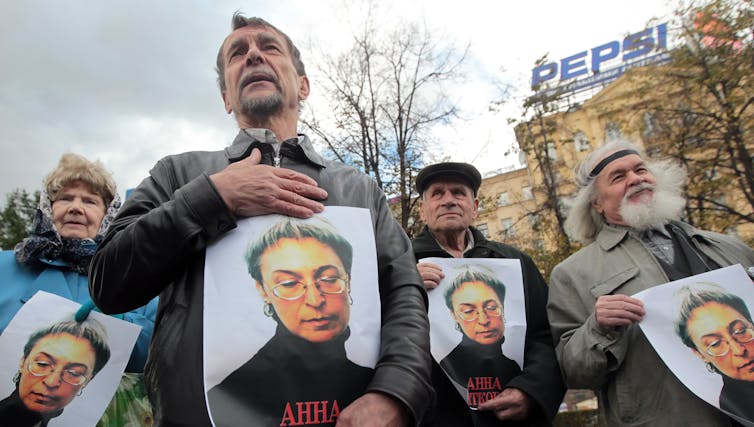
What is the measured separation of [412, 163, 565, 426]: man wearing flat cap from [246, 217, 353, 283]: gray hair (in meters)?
1.16

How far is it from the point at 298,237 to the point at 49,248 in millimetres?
1751

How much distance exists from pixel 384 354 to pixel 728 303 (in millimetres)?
1602

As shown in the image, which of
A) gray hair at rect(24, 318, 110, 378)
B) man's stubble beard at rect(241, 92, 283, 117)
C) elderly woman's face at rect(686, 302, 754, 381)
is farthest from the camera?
gray hair at rect(24, 318, 110, 378)

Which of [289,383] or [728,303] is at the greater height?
[728,303]

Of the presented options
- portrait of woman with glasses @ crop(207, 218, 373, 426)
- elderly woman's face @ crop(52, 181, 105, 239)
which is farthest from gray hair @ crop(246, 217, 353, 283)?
elderly woman's face @ crop(52, 181, 105, 239)

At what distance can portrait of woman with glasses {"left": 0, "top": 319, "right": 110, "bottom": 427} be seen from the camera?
1.91 m

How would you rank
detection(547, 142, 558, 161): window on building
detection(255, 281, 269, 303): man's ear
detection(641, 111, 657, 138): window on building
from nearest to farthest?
detection(255, 281, 269, 303): man's ear
detection(641, 111, 657, 138): window on building
detection(547, 142, 558, 161): window on building

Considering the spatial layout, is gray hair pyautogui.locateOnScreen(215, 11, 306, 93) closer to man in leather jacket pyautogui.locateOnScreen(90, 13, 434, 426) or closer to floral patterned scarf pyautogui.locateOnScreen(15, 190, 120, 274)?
man in leather jacket pyautogui.locateOnScreen(90, 13, 434, 426)

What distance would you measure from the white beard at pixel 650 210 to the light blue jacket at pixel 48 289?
2.45 m

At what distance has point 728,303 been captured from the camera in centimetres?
205

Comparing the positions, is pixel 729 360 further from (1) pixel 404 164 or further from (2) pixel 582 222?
(1) pixel 404 164

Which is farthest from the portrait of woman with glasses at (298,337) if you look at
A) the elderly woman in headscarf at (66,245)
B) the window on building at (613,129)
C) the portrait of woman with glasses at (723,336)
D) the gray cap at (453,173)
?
the window on building at (613,129)

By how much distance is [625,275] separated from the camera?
2371 millimetres

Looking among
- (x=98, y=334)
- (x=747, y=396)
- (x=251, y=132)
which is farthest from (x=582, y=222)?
(x=98, y=334)
